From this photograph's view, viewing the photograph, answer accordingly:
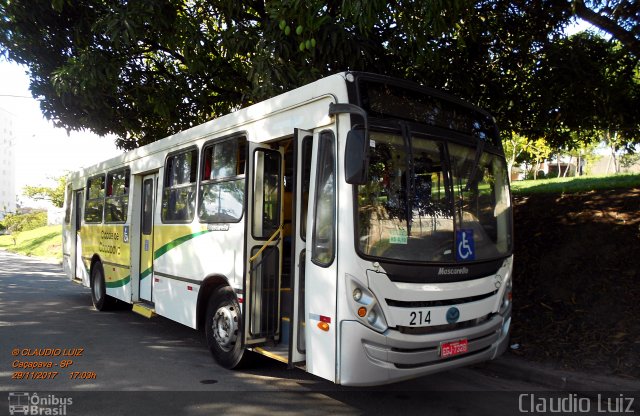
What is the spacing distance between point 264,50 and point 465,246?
409cm

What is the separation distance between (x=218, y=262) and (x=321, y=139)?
2.14 metres

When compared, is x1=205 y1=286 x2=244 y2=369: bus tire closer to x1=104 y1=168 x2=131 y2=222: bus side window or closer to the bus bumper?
the bus bumper

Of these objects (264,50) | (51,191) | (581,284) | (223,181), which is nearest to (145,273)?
(223,181)

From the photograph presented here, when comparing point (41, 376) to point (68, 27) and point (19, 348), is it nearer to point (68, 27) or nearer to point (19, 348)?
point (19, 348)

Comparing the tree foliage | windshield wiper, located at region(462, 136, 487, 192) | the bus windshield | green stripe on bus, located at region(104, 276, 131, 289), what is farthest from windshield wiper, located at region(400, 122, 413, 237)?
green stripe on bus, located at region(104, 276, 131, 289)

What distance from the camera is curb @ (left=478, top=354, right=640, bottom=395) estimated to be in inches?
194

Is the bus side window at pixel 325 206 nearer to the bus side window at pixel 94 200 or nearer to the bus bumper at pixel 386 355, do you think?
the bus bumper at pixel 386 355

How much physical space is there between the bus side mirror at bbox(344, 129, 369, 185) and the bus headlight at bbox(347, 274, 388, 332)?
797mm

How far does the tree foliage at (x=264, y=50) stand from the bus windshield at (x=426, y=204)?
76.0 inches

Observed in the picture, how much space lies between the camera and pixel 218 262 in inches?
220

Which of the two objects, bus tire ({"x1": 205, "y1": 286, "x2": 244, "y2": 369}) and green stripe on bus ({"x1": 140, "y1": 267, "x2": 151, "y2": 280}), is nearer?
bus tire ({"x1": 205, "y1": 286, "x2": 244, "y2": 369})

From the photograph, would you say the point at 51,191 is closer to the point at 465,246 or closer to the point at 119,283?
the point at 119,283

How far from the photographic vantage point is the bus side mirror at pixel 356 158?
3719mm

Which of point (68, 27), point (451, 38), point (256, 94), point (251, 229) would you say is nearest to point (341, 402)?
point (251, 229)
